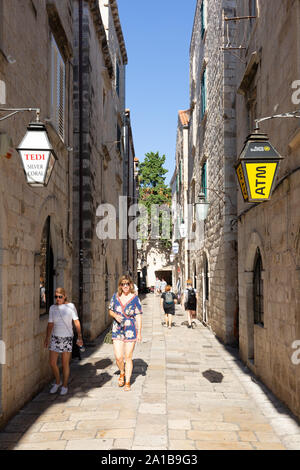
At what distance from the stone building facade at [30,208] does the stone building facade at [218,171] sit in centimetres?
433

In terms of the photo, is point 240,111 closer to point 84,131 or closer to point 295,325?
point 84,131

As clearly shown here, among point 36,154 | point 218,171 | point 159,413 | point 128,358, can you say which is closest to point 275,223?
point 128,358

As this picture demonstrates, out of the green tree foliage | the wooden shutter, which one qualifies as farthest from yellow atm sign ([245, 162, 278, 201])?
the green tree foliage

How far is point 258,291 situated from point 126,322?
2.68 metres

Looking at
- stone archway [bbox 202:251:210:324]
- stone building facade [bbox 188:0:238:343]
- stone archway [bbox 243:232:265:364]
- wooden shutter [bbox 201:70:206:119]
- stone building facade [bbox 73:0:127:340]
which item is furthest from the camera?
wooden shutter [bbox 201:70:206:119]

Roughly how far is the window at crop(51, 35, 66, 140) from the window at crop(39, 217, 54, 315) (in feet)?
6.36

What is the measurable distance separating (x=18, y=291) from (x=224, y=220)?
22.5ft

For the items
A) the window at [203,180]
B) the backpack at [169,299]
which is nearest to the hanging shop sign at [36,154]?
the backpack at [169,299]

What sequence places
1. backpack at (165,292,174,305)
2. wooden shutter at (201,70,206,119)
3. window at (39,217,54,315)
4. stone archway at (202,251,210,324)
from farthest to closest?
wooden shutter at (201,70,206,119)
stone archway at (202,251,210,324)
backpack at (165,292,174,305)
window at (39,217,54,315)

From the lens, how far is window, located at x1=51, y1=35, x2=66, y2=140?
7838 mm

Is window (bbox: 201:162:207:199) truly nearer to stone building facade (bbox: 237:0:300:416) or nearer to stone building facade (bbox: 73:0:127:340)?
stone building facade (bbox: 73:0:127:340)

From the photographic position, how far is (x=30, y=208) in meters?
6.24

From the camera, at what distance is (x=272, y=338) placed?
21.5ft

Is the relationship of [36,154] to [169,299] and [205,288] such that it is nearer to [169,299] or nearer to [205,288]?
[169,299]
